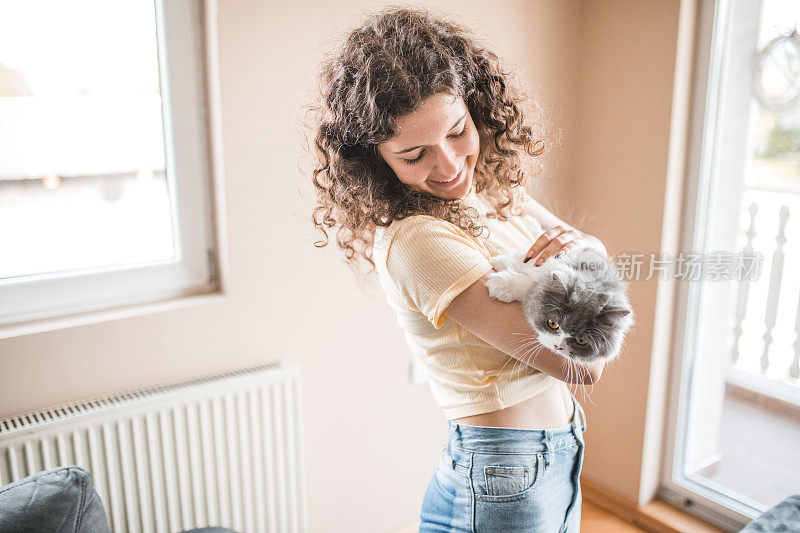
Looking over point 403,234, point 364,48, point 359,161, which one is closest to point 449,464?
point 403,234

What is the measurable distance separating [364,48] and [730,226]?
174 centimetres

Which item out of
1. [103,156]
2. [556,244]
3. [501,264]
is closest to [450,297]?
Result: [501,264]

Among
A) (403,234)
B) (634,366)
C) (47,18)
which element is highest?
(47,18)

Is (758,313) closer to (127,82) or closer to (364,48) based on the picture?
(364,48)

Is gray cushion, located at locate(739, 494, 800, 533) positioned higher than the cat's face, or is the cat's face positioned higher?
the cat's face

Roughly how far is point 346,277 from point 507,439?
39.6 inches

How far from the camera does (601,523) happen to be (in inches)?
97.3

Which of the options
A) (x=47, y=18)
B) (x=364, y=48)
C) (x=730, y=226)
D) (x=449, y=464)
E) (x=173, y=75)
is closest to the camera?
(x=364, y=48)

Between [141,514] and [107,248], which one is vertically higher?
[107,248]

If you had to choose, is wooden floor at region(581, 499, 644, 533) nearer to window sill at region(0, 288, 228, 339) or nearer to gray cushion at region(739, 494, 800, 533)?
gray cushion at region(739, 494, 800, 533)

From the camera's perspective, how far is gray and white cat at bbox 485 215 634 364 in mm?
1008

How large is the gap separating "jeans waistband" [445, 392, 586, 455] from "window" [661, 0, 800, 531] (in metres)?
1.33

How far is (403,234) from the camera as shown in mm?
1012

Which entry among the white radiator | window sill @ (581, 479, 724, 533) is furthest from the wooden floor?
the white radiator
